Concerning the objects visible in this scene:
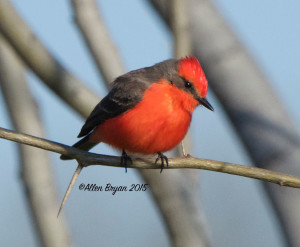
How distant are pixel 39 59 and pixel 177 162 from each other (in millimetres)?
1490

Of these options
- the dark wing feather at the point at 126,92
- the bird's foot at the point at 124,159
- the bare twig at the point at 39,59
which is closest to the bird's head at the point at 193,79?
the dark wing feather at the point at 126,92

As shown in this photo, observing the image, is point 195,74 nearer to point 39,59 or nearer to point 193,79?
point 193,79

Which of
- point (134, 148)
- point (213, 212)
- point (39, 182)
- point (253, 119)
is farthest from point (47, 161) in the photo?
point (213, 212)

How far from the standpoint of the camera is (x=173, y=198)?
15.4 feet

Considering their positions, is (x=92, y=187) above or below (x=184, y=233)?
above

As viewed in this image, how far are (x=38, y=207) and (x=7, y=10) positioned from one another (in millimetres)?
1447

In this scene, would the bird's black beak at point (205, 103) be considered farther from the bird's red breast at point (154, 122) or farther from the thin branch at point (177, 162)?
the thin branch at point (177, 162)

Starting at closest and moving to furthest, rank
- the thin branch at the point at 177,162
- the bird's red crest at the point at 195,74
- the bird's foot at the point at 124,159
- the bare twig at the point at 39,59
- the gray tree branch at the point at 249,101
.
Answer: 1. the thin branch at the point at 177,162
2. the bird's foot at the point at 124,159
3. the gray tree branch at the point at 249,101
4. the bare twig at the point at 39,59
5. the bird's red crest at the point at 195,74

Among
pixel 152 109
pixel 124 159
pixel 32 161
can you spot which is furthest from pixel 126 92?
pixel 32 161

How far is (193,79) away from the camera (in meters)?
4.98

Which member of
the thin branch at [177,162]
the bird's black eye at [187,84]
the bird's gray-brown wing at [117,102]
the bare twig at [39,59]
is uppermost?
the bare twig at [39,59]

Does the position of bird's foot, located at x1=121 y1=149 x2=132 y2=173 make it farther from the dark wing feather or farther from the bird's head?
the bird's head

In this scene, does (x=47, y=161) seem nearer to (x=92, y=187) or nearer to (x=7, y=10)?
(x=92, y=187)

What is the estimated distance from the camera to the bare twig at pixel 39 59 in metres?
4.68
